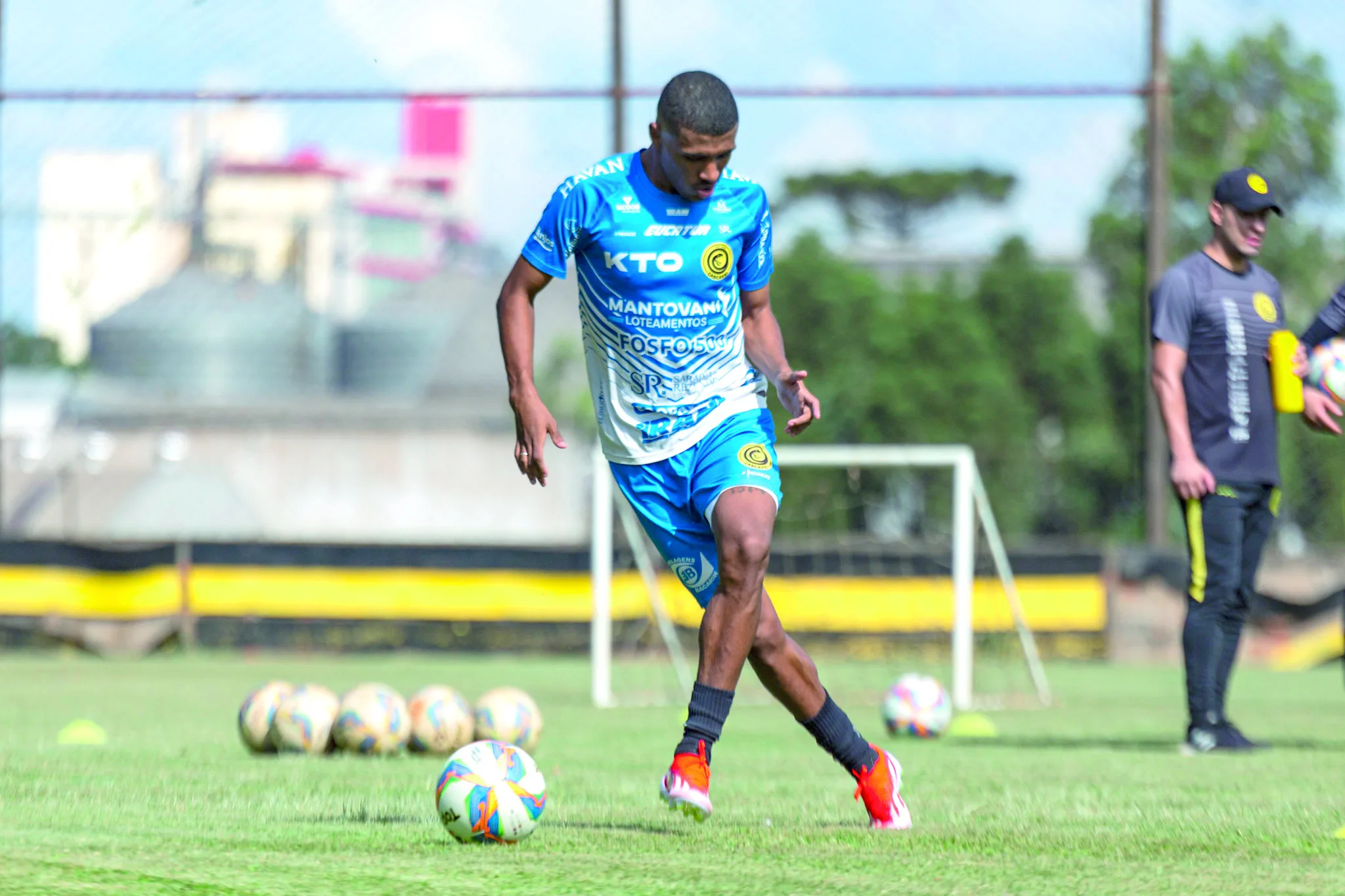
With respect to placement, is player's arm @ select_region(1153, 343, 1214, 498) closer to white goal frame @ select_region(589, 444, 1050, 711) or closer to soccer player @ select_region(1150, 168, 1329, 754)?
soccer player @ select_region(1150, 168, 1329, 754)

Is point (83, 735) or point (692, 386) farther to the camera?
point (83, 735)

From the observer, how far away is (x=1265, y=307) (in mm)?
7730

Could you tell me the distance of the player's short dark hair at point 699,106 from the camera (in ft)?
15.7

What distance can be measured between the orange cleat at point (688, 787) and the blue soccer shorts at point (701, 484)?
527mm

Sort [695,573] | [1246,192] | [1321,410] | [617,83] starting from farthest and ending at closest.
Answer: [617,83] < [1246,192] < [1321,410] < [695,573]

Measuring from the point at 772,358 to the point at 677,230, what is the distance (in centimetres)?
49

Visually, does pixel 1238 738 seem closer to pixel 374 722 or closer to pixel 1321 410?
pixel 1321 410

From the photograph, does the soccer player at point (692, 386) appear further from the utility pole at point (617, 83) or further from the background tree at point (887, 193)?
the background tree at point (887, 193)

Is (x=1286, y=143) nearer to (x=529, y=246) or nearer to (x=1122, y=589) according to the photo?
(x=1122, y=589)

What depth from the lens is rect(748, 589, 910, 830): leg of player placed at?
16.4 ft

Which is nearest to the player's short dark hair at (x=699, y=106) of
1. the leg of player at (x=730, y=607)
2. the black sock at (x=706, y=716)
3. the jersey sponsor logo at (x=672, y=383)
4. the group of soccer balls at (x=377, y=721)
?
the jersey sponsor logo at (x=672, y=383)

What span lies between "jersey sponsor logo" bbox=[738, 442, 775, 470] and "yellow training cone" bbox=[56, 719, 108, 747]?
368 centimetres

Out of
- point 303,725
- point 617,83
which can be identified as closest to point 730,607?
point 303,725

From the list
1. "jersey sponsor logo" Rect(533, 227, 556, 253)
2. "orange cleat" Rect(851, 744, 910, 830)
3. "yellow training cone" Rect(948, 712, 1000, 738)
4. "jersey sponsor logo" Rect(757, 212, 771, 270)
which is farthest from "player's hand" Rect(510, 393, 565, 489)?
"yellow training cone" Rect(948, 712, 1000, 738)
